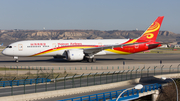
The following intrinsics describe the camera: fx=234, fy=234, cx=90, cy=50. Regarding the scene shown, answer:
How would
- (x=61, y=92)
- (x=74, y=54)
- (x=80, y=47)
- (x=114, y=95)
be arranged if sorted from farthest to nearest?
1. (x=80, y=47)
2. (x=74, y=54)
3. (x=61, y=92)
4. (x=114, y=95)

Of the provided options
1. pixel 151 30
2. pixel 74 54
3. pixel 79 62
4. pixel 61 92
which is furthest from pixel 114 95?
pixel 151 30

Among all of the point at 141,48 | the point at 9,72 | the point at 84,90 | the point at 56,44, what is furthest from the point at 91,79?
the point at 141,48

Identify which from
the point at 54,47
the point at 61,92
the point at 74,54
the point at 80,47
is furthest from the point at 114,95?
the point at 80,47

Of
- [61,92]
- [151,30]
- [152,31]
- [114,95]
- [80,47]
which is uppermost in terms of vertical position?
[151,30]

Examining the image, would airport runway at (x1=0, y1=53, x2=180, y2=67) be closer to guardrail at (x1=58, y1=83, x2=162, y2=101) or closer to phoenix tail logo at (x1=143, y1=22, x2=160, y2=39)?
phoenix tail logo at (x1=143, y1=22, x2=160, y2=39)

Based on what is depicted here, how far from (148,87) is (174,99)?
341cm

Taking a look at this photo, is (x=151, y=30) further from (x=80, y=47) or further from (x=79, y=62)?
(x=79, y=62)

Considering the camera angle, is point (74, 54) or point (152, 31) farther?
point (152, 31)

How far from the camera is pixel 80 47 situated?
171ft

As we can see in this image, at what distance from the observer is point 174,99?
28.3 m

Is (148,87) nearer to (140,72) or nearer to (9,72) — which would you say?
(140,72)

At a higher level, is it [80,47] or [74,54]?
[80,47]

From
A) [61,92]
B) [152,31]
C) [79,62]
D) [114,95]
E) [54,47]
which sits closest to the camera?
[114,95]
